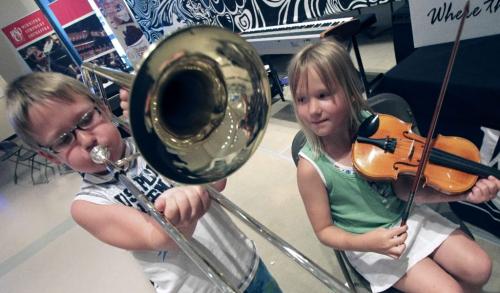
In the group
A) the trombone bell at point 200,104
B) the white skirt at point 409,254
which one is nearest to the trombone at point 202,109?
the trombone bell at point 200,104

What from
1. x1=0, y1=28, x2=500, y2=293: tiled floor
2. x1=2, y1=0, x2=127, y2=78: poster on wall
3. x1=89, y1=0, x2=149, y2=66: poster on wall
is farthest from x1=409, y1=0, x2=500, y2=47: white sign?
x1=2, y1=0, x2=127, y2=78: poster on wall

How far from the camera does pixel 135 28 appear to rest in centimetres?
415

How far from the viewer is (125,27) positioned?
4.08 metres

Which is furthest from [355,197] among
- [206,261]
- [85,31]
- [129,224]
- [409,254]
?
[85,31]

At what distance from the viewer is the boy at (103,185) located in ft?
2.47

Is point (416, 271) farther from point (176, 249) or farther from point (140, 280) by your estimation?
point (140, 280)

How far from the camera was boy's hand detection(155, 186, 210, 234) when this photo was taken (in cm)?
65

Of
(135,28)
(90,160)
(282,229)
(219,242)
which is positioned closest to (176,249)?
(219,242)

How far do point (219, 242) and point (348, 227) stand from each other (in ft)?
1.36

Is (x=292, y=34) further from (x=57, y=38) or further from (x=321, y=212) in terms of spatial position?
(x=57, y=38)

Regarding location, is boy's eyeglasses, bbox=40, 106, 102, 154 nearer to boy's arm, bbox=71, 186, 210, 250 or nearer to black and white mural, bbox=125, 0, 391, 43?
boy's arm, bbox=71, 186, 210, 250

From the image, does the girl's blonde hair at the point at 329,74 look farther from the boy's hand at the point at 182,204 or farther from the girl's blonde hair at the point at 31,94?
the girl's blonde hair at the point at 31,94

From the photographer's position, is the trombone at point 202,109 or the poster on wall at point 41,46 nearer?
the trombone at point 202,109

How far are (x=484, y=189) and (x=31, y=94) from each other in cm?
120
